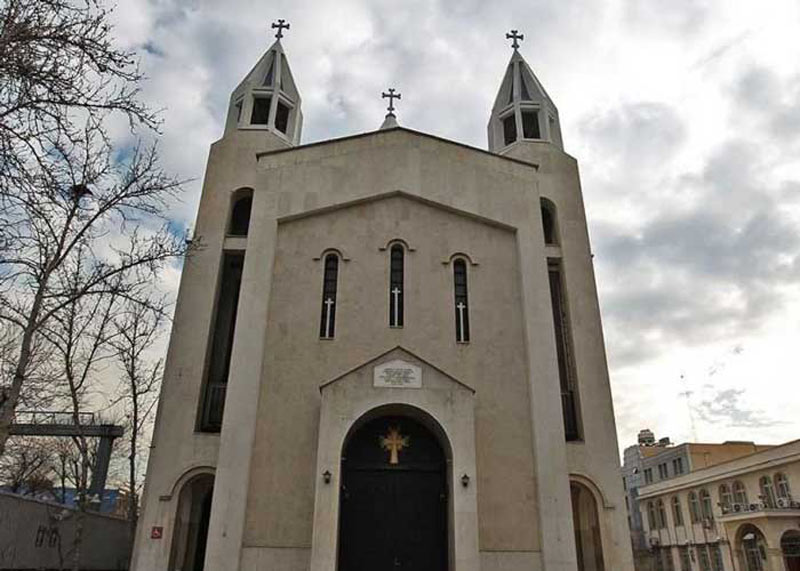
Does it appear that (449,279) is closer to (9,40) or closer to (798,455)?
(9,40)

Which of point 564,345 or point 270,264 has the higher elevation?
point 270,264

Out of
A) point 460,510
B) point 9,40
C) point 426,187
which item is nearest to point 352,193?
point 426,187

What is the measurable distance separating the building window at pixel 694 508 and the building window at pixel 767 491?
6.56 metres

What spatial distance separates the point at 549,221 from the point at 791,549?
→ 2177 centimetres

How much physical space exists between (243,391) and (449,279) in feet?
18.6

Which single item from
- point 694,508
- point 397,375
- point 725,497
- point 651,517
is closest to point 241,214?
point 397,375

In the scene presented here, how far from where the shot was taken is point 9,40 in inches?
194

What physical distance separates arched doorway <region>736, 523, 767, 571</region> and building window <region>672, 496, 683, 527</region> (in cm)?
760

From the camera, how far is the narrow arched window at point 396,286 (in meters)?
14.6

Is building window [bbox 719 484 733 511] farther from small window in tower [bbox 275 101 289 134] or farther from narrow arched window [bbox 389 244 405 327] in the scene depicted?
small window in tower [bbox 275 101 289 134]

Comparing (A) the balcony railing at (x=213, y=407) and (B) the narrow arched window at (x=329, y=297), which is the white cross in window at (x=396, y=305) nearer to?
(B) the narrow arched window at (x=329, y=297)

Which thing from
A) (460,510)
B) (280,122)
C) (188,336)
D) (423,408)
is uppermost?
(280,122)

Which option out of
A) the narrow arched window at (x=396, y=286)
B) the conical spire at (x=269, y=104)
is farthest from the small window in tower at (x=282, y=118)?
the narrow arched window at (x=396, y=286)

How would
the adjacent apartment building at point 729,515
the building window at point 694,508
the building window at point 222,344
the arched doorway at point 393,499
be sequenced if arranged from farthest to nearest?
the building window at point 694,508 < the adjacent apartment building at point 729,515 < the building window at point 222,344 < the arched doorway at point 393,499
